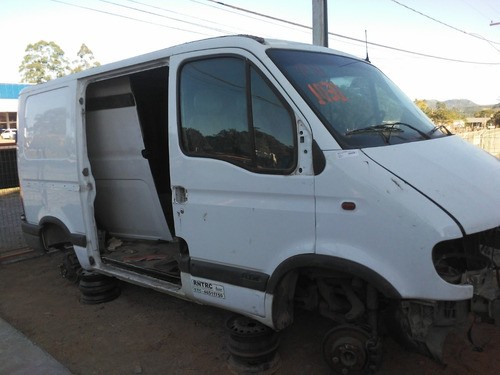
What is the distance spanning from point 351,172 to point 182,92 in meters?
1.53

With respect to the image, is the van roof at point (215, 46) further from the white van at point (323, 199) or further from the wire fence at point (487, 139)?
the wire fence at point (487, 139)

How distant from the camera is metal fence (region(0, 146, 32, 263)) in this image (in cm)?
662

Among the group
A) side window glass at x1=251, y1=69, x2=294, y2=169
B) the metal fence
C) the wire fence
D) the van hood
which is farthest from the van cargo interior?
the wire fence

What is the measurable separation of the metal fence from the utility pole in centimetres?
634

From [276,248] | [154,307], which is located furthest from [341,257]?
[154,307]

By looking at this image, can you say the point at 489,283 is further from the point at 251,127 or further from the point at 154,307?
the point at 154,307

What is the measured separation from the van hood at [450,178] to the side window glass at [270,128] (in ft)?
1.68

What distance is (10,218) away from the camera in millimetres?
7773

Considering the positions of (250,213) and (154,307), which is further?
(154,307)

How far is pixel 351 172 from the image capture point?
2.52 m

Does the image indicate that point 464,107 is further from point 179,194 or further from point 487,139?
point 179,194

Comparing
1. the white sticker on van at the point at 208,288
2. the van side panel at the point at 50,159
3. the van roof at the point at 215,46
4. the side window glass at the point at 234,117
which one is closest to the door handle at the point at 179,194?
the side window glass at the point at 234,117

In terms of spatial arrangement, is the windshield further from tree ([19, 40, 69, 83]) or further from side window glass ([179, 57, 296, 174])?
tree ([19, 40, 69, 83])

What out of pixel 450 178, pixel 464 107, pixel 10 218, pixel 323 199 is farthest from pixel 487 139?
pixel 464 107
